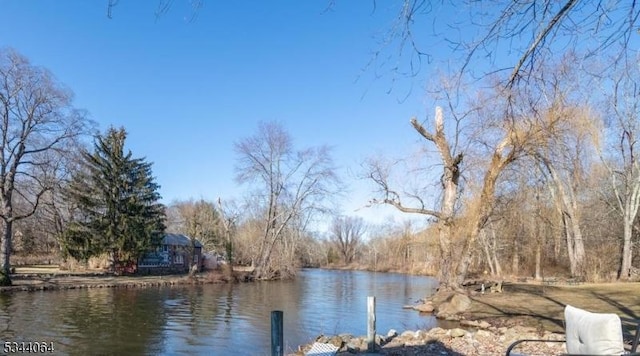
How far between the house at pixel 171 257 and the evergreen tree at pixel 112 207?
441cm

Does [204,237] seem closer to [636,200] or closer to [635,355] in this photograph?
[636,200]

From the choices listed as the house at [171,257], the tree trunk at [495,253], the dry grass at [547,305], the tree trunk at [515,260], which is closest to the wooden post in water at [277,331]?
the dry grass at [547,305]

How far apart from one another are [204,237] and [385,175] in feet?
121

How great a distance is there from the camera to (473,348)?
7930 millimetres

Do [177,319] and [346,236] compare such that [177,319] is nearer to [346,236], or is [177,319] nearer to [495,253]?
[495,253]

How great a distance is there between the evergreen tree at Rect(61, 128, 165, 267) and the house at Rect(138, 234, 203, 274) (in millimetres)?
4407

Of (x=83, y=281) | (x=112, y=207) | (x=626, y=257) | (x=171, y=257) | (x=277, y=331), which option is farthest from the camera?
(x=171, y=257)

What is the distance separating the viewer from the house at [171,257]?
39.2m

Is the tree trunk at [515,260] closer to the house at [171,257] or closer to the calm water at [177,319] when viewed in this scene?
the calm water at [177,319]

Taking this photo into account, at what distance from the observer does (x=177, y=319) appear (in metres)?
16.1

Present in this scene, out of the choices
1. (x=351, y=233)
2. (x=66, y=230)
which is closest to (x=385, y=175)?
(x=66, y=230)

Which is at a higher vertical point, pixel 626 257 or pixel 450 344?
pixel 626 257

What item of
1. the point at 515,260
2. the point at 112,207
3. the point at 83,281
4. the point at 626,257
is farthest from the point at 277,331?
the point at 515,260

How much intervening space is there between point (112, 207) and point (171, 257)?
11.8m
